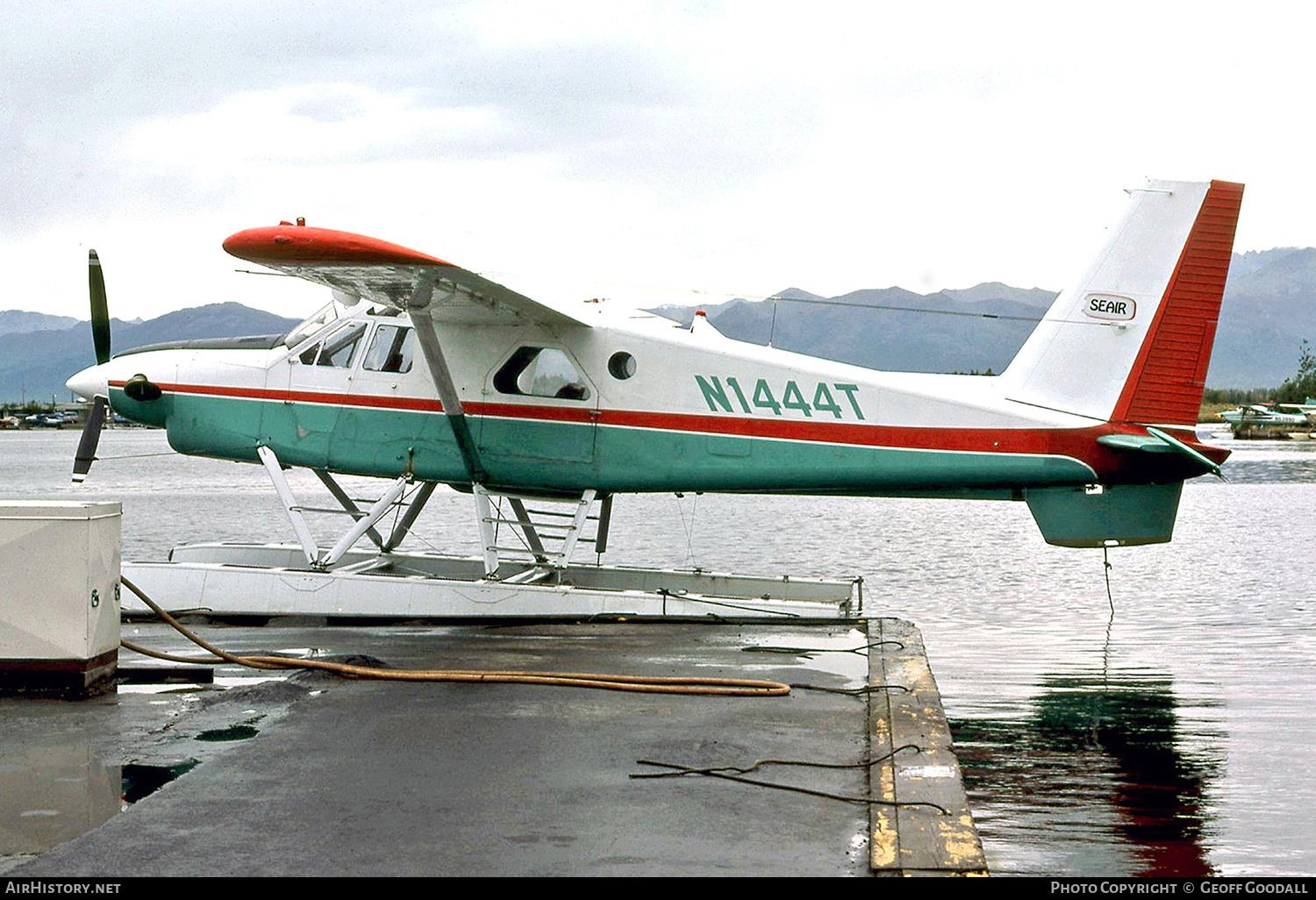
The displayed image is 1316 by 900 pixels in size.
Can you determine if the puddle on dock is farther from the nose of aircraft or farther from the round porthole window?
the nose of aircraft

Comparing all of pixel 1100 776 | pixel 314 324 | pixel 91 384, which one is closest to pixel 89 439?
pixel 91 384

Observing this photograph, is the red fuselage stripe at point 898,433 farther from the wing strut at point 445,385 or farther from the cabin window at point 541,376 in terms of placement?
the wing strut at point 445,385

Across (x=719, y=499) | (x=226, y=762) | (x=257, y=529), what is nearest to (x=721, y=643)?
(x=226, y=762)

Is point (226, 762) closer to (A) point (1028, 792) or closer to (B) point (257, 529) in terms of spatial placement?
(A) point (1028, 792)

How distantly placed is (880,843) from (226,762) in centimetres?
271

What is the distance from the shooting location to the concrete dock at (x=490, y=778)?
444 cm

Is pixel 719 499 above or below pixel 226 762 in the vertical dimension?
below

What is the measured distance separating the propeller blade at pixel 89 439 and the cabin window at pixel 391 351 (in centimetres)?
269

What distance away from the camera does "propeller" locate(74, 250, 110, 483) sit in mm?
13188

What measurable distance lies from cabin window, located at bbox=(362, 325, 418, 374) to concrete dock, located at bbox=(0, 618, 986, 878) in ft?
15.8

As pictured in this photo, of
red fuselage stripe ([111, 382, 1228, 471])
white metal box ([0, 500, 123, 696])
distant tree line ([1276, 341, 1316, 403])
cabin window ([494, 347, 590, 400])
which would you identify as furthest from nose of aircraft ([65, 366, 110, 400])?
distant tree line ([1276, 341, 1316, 403])

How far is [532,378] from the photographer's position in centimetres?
1249
